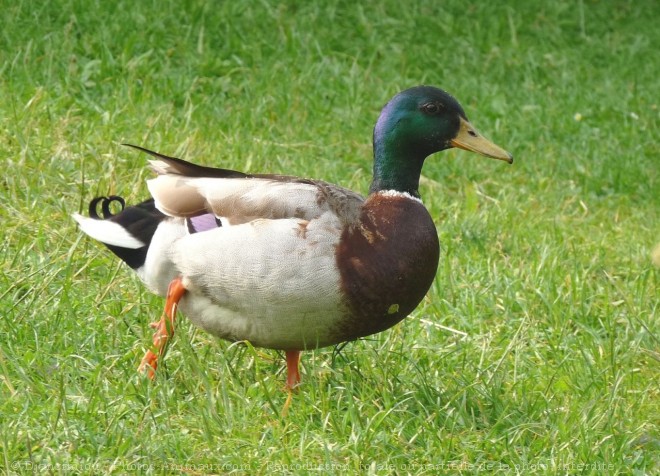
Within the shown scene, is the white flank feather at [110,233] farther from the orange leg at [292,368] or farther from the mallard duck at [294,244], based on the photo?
the orange leg at [292,368]

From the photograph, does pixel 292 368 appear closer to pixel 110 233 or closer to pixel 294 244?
pixel 294 244

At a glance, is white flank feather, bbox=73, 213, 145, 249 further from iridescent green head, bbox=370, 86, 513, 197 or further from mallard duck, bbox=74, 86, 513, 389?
iridescent green head, bbox=370, 86, 513, 197

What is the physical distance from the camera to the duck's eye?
409 centimetres

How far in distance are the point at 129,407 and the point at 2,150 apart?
211 centimetres

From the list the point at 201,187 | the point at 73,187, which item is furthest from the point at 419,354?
the point at 73,187

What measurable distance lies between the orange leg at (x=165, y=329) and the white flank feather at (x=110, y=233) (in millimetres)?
261

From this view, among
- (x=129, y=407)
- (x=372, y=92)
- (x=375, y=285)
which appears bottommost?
(x=372, y=92)

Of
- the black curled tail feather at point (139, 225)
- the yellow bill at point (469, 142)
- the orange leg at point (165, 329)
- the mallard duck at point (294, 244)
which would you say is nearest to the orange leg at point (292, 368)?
the mallard duck at point (294, 244)

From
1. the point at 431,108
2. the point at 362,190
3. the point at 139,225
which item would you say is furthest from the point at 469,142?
the point at 362,190

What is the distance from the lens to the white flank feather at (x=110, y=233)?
13.5 ft

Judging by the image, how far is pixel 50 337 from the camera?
13.2ft

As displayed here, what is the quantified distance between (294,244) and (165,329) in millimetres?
569

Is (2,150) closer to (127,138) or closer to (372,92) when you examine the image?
(127,138)

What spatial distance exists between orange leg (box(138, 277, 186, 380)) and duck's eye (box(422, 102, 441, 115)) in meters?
1.01
